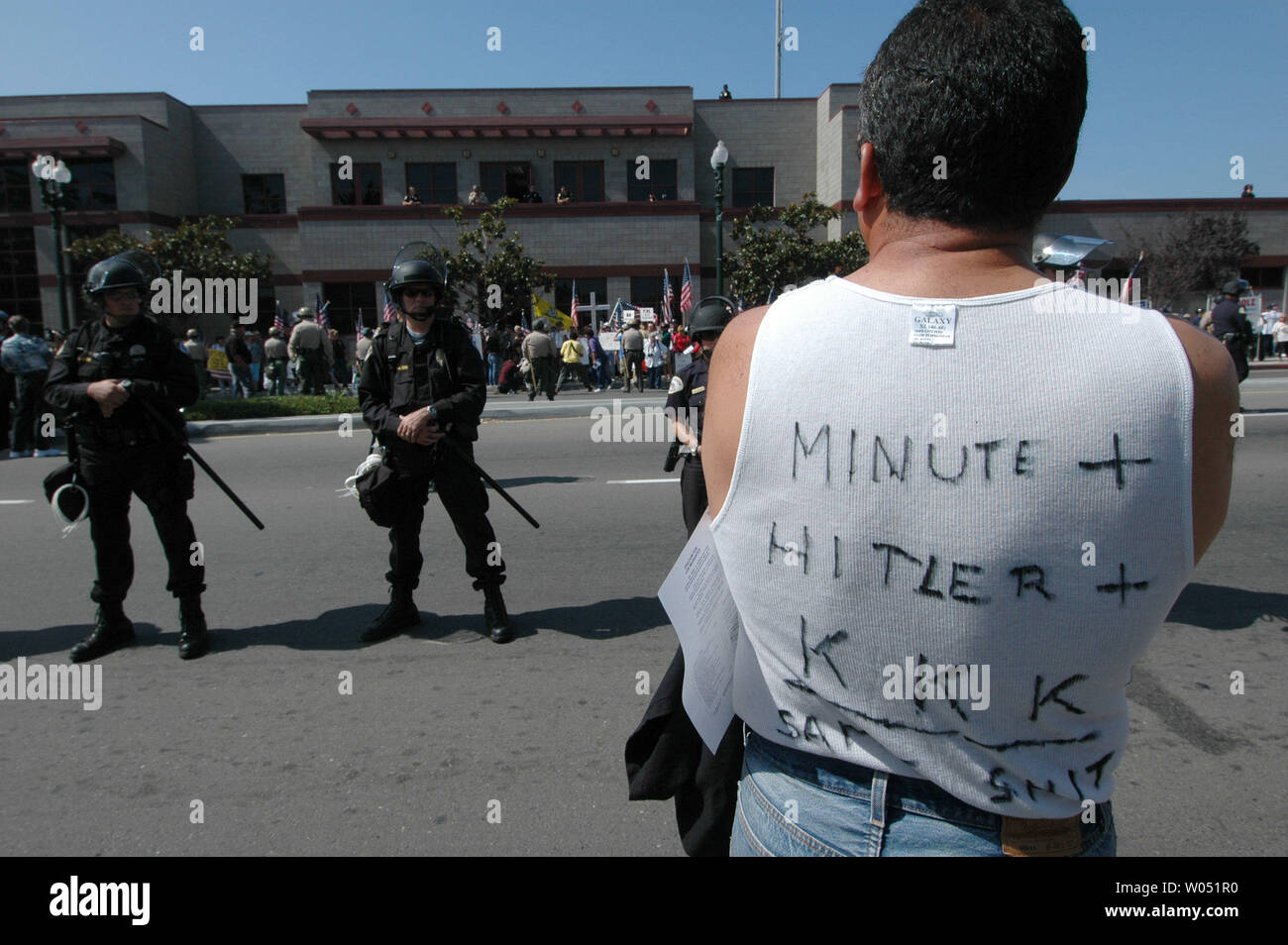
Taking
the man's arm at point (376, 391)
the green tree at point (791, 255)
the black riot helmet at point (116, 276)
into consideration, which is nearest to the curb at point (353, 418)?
the black riot helmet at point (116, 276)

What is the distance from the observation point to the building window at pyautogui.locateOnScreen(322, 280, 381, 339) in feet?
98.0

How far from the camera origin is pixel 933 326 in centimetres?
103

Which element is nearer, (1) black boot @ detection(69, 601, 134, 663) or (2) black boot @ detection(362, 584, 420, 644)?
(1) black boot @ detection(69, 601, 134, 663)

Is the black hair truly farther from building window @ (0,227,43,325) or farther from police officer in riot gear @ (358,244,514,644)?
building window @ (0,227,43,325)

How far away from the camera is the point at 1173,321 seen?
3.43ft

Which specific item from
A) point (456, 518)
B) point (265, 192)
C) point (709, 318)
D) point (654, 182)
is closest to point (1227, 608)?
point (709, 318)

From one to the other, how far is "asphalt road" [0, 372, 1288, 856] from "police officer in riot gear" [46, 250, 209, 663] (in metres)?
0.27

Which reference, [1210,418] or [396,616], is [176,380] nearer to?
[396,616]

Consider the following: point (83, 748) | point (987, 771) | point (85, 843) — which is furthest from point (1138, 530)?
point (83, 748)

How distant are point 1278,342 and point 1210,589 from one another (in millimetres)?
29947

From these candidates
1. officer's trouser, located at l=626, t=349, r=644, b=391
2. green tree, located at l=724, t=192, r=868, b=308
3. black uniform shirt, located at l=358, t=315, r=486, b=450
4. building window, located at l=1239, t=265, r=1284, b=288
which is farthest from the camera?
building window, located at l=1239, t=265, r=1284, b=288

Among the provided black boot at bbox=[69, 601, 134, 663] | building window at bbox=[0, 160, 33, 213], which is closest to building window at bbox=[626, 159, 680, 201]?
building window at bbox=[0, 160, 33, 213]

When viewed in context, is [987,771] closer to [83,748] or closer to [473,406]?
[83,748]

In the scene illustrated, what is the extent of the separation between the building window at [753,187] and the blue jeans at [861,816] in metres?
32.2
